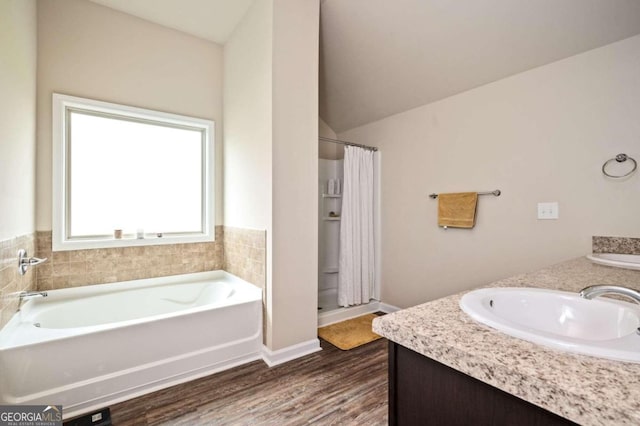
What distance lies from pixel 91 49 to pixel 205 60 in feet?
3.19

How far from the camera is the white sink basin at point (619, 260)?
4.84 ft

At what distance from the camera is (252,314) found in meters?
2.33

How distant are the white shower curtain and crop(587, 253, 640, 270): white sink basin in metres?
1.94

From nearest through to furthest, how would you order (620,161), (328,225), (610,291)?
1. (610,291)
2. (620,161)
3. (328,225)

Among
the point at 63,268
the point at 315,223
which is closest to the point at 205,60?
the point at 315,223

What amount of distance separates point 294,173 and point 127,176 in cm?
169

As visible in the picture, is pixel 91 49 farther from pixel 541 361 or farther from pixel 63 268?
pixel 541 361

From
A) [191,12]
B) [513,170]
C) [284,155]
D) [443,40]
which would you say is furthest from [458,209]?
[191,12]

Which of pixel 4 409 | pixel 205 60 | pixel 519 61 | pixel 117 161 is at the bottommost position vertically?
pixel 4 409

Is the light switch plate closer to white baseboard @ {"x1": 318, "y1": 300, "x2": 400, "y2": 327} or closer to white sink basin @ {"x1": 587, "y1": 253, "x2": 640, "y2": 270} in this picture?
white sink basin @ {"x1": 587, "y1": 253, "x2": 640, "y2": 270}

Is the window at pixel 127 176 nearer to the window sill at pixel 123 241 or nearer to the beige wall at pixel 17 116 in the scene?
the window sill at pixel 123 241

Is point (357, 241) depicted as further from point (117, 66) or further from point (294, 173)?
point (117, 66)

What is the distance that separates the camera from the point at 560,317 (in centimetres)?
94

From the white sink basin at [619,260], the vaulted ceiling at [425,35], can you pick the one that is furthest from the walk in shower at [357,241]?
the white sink basin at [619,260]
